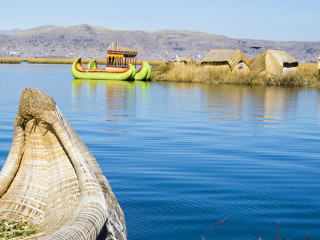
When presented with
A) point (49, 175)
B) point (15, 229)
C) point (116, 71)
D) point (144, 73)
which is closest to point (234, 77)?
point (144, 73)

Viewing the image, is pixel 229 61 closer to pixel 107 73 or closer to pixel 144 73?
pixel 144 73

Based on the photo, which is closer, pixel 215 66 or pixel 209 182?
pixel 209 182

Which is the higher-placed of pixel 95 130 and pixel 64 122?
pixel 64 122

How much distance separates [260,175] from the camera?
8.11 m

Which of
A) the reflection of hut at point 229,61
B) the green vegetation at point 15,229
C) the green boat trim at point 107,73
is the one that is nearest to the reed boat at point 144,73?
the green boat trim at point 107,73

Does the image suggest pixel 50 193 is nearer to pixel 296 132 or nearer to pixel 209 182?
pixel 209 182

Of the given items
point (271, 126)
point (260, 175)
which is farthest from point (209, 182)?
point (271, 126)

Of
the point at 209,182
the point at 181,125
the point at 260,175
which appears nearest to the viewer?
the point at 209,182

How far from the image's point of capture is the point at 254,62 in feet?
129

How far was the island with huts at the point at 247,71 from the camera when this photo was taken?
37719 mm

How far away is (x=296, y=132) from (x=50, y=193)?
966 centimetres

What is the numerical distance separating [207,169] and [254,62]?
1258 inches

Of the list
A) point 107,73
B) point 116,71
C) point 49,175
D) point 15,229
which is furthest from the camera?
point 107,73

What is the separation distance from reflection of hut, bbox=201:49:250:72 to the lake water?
69.7 feet
